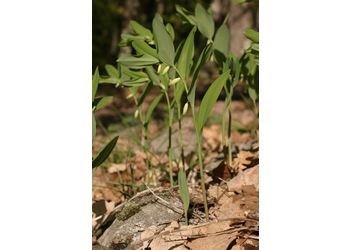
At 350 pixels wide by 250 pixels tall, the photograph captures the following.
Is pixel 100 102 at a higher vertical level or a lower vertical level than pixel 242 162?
higher

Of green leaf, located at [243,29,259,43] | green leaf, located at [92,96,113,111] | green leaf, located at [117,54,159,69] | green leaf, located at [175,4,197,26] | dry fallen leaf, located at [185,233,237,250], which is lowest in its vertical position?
dry fallen leaf, located at [185,233,237,250]

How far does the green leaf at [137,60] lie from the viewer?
3.79 ft

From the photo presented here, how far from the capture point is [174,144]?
2.58 meters

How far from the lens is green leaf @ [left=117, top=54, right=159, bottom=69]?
1.15 m

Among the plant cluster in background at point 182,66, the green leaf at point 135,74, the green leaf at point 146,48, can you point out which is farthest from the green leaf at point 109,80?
the green leaf at point 146,48

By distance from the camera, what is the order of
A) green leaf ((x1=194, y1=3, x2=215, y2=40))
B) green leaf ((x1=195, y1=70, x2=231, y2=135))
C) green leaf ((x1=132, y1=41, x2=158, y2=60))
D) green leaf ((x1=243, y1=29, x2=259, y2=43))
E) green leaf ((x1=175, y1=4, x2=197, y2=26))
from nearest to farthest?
green leaf ((x1=195, y1=70, x2=231, y2=135)), green leaf ((x1=132, y1=41, x2=158, y2=60)), green leaf ((x1=243, y1=29, x2=259, y2=43)), green leaf ((x1=194, y1=3, x2=215, y2=40)), green leaf ((x1=175, y1=4, x2=197, y2=26))

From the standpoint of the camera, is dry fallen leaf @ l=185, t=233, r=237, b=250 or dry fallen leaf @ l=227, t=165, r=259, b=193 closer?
dry fallen leaf @ l=185, t=233, r=237, b=250

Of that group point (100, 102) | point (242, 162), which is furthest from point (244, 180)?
point (100, 102)

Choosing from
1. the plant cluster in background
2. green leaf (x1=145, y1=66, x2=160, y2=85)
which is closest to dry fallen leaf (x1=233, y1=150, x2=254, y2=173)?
the plant cluster in background

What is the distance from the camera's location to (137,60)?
1.16m

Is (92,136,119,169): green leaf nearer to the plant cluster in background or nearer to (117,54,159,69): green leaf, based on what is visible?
the plant cluster in background

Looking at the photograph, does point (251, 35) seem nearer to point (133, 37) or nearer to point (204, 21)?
point (204, 21)

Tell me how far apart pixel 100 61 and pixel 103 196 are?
5.90 meters

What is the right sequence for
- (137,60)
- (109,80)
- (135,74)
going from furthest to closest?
(109,80)
(135,74)
(137,60)
